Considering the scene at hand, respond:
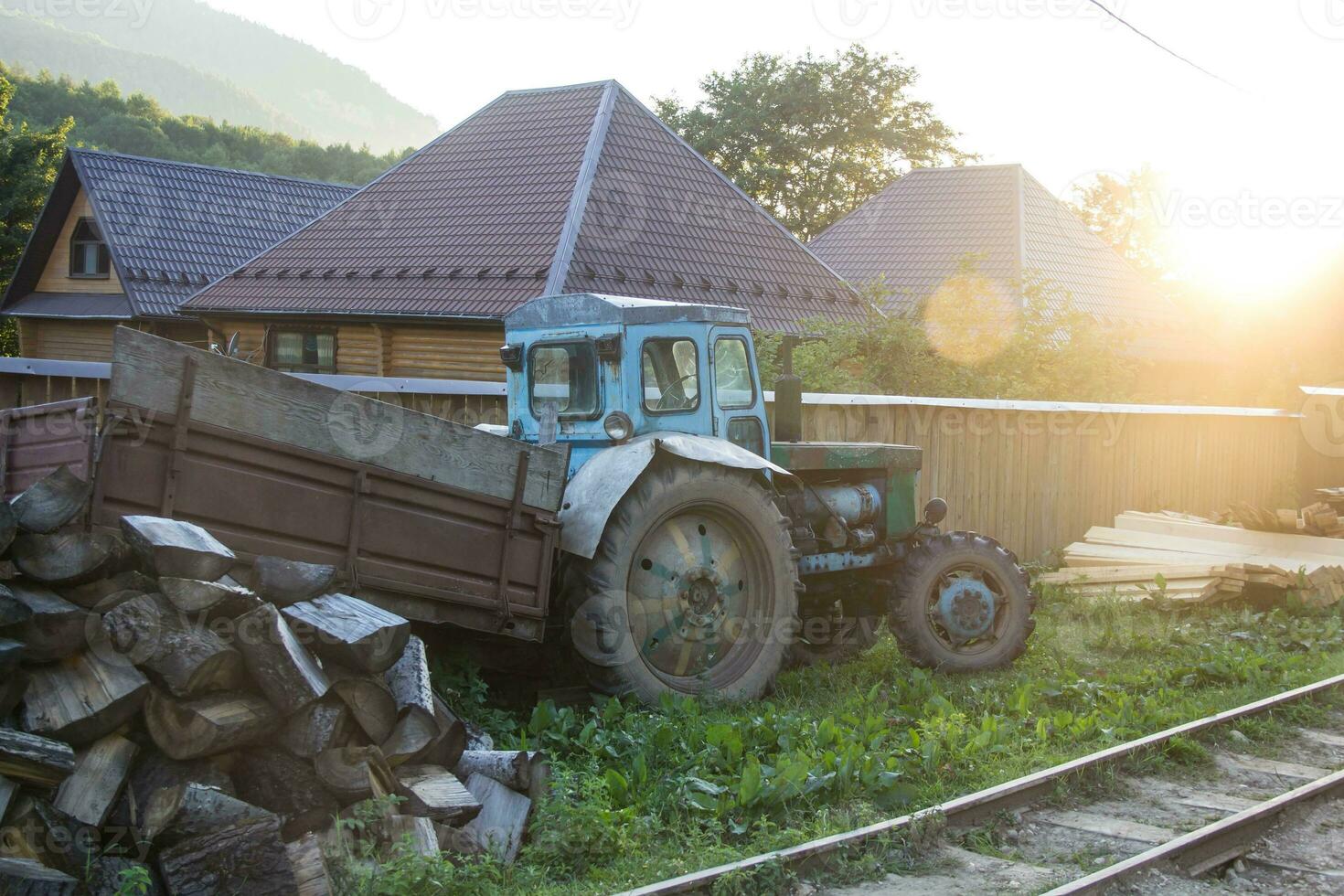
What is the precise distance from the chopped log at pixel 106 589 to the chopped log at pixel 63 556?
4cm

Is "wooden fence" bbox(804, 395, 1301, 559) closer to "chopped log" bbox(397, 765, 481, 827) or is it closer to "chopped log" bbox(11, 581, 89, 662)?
"chopped log" bbox(397, 765, 481, 827)

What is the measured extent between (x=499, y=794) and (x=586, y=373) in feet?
9.79

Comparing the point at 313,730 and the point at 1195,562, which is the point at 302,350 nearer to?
the point at 1195,562

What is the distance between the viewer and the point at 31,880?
12.8ft

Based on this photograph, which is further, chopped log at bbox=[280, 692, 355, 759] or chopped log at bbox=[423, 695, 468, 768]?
chopped log at bbox=[423, 695, 468, 768]

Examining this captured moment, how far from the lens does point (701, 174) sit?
21.4 meters

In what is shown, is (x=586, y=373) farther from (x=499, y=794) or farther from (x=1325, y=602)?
(x=1325, y=602)

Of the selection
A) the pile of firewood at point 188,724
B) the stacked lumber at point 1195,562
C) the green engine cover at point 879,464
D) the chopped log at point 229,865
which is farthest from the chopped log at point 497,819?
the stacked lumber at point 1195,562

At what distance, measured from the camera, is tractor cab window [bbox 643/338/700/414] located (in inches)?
295

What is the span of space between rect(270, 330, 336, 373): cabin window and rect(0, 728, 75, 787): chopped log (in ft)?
56.6

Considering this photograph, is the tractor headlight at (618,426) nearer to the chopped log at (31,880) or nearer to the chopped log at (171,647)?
the chopped log at (171,647)

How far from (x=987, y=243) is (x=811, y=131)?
56.2 ft

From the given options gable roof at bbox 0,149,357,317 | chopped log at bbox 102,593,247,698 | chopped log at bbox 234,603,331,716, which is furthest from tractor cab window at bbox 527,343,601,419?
gable roof at bbox 0,149,357,317

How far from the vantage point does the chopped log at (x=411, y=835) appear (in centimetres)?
461
